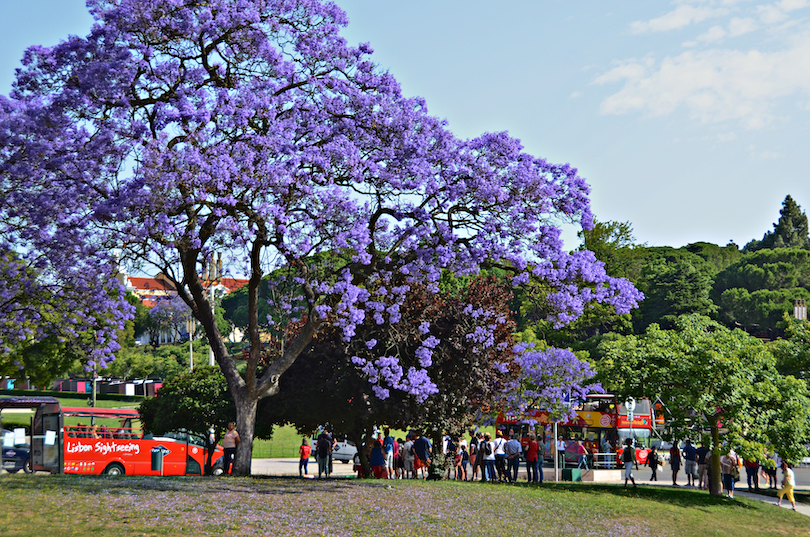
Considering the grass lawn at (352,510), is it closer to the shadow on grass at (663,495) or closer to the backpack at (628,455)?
the shadow on grass at (663,495)

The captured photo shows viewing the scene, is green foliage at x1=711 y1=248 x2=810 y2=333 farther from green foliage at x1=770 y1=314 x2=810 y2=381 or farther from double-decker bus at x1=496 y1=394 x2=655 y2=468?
green foliage at x1=770 y1=314 x2=810 y2=381

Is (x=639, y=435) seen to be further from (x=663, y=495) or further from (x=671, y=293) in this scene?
(x=671, y=293)

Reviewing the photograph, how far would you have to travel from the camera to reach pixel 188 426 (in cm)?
2525

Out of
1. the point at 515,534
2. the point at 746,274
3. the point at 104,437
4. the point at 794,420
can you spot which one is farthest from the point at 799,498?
the point at 746,274

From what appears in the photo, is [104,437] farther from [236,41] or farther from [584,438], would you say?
[584,438]

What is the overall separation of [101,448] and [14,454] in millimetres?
2706

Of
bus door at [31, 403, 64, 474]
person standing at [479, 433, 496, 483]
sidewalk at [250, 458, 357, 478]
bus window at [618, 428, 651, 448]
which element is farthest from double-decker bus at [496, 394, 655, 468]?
bus door at [31, 403, 64, 474]

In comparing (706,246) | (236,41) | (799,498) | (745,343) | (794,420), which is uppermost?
(706,246)

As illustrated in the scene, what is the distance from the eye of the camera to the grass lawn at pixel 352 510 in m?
12.8

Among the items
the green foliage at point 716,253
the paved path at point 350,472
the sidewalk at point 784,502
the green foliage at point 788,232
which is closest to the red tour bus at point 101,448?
the paved path at point 350,472

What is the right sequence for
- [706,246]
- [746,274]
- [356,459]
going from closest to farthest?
[356,459], [746,274], [706,246]

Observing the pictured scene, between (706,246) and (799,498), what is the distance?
292 feet

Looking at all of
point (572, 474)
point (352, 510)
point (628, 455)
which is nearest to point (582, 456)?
point (572, 474)

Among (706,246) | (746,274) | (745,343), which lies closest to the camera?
(745,343)
